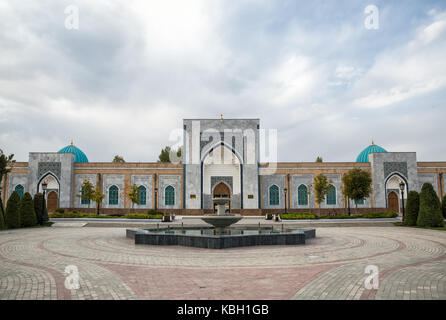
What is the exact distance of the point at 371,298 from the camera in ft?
15.6

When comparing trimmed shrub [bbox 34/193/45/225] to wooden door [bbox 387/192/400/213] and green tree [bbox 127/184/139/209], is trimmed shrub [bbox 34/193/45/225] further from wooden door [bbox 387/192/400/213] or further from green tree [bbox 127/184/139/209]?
wooden door [bbox 387/192/400/213]

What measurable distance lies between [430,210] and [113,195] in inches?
984

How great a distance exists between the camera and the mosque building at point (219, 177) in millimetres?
30234

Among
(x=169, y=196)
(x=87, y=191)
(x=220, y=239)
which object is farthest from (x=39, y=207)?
(x=220, y=239)

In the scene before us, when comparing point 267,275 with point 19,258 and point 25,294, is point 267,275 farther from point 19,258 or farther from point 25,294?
point 19,258

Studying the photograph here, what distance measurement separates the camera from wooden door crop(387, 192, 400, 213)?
30938 millimetres

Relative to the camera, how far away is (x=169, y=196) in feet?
101

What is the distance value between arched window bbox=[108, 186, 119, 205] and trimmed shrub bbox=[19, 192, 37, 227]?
38.8 feet

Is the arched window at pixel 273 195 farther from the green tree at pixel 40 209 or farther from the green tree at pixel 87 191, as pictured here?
the green tree at pixel 40 209

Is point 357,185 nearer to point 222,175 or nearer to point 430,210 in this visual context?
point 430,210

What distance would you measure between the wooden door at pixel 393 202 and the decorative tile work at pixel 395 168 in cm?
205

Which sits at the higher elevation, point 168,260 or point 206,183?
point 206,183
